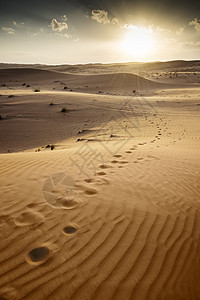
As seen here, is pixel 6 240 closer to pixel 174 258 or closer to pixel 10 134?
pixel 174 258

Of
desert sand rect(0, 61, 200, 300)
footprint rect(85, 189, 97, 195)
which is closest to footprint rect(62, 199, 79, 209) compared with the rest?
desert sand rect(0, 61, 200, 300)

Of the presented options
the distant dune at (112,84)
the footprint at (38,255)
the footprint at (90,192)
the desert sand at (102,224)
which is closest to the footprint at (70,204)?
the desert sand at (102,224)

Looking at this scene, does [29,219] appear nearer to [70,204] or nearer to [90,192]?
[70,204]

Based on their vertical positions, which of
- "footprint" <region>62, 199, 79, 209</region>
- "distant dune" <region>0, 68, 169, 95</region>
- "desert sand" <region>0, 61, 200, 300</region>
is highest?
"distant dune" <region>0, 68, 169, 95</region>

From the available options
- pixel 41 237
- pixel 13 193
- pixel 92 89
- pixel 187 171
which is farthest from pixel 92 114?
pixel 92 89

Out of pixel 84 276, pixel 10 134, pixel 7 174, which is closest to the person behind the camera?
pixel 84 276

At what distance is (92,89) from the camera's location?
85.7 ft

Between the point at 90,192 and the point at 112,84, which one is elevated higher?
the point at 112,84

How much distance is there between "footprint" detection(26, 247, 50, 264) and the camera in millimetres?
1993

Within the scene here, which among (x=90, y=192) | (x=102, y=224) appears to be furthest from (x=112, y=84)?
(x=102, y=224)

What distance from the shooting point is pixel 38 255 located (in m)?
2.06

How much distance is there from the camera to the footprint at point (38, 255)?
6.54 feet

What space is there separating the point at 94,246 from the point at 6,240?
103cm

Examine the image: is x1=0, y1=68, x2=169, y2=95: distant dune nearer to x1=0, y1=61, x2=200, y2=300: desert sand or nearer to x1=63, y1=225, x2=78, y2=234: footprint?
x1=0, y1=61, x2=200, y2=300: desert sand
